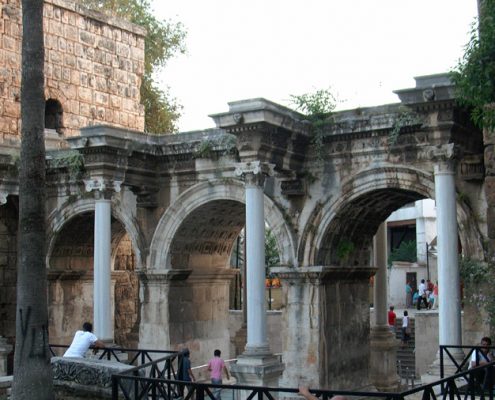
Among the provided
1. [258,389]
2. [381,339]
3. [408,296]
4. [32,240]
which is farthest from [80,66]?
[408,296]

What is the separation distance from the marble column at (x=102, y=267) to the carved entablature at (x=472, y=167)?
686 cm

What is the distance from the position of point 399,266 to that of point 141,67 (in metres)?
17.1

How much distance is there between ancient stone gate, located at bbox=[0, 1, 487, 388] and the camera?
14352 millimetres

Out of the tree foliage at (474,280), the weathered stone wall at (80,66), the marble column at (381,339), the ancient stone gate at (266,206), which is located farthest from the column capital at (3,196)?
the tree foliage at (474,280)

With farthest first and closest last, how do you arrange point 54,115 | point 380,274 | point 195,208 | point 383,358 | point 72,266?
point 54,115
point 72,266
point 383,358
point 380,274
point 195,208

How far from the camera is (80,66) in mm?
22609

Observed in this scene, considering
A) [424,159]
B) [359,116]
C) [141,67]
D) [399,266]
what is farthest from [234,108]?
[399,266]

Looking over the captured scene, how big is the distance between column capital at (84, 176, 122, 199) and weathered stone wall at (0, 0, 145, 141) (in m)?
4.95

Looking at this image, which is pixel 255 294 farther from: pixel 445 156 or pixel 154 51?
pixel 154 51

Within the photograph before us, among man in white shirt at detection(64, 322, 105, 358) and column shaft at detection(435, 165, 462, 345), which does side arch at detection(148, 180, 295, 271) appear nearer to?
column shaft at detection(435, 165, 462, 345)

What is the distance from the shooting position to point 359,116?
15.2 metres

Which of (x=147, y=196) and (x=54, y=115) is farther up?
(x=54, y=115)

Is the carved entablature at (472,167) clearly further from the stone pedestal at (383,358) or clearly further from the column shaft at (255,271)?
the stone pedestal at (383,358)

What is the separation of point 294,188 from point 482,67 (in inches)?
278
